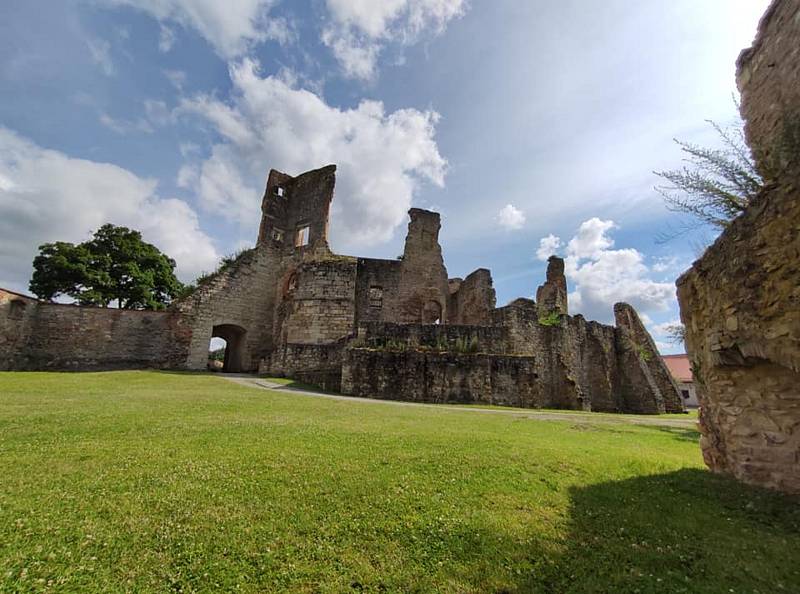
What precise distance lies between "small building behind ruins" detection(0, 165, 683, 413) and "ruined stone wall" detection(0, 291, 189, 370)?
0.05 metres

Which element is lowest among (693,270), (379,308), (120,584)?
(120,584)

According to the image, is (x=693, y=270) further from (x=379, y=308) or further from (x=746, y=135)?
(x=379, y=308)

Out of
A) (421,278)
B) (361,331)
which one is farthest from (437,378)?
(421,278)

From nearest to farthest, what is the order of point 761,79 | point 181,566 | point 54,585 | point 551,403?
point 54,585, point 181,566, point 761,79, point 551,403

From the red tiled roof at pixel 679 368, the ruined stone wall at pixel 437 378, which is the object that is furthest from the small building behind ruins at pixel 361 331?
the red tiled roof at pixel 679 368

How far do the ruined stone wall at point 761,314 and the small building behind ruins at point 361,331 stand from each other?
8775 millimetres

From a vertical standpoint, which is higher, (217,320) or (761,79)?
(761,79)

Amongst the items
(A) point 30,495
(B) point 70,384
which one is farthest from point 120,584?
(B) point 70,384

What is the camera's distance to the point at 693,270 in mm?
5332

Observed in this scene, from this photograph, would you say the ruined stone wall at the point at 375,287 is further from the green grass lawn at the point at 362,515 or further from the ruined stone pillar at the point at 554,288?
the green grass lawn at the point at 362,515

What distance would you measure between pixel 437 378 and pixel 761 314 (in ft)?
33.0

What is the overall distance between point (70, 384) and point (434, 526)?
12.5 m

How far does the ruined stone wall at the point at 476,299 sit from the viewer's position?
20375mm

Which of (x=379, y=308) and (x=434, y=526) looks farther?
(x=379, y=308)
